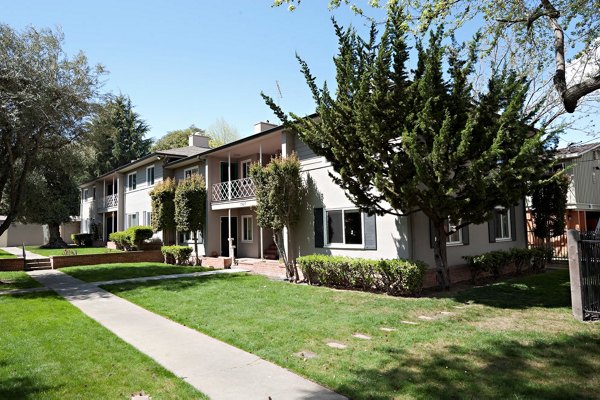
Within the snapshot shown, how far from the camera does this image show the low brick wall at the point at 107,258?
20062mm

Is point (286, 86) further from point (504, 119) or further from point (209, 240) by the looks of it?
point (504, 119)

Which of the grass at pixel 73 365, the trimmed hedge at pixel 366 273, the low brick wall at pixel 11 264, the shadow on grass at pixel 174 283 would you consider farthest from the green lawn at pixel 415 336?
the low brick wall at pixel 11 264

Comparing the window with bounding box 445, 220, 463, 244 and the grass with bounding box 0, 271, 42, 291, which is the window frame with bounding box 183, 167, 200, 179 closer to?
the grass with bounding box 0, 271, 42, 291

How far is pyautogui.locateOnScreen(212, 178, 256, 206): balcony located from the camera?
18.6 meters

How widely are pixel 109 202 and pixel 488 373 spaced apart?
111ft

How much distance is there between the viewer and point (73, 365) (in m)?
5.66

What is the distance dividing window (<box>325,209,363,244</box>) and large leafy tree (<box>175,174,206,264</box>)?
8994 millimetres

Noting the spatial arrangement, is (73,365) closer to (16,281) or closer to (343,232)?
(343,232)

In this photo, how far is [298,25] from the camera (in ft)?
38.3

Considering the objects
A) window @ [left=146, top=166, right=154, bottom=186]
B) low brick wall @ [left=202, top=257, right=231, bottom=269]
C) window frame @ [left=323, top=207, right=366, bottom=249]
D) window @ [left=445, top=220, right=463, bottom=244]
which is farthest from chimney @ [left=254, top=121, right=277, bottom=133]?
window @ [left=445, top=220, right=463, bottom=244]

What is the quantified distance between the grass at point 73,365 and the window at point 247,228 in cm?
1269

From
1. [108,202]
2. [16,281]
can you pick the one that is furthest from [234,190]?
[108,202]

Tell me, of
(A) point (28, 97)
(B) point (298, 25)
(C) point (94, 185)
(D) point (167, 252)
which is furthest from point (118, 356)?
(C) point (94, 185)

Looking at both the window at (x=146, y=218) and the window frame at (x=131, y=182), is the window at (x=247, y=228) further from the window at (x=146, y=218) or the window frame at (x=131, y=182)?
the window frame at (x=131, y=182)
